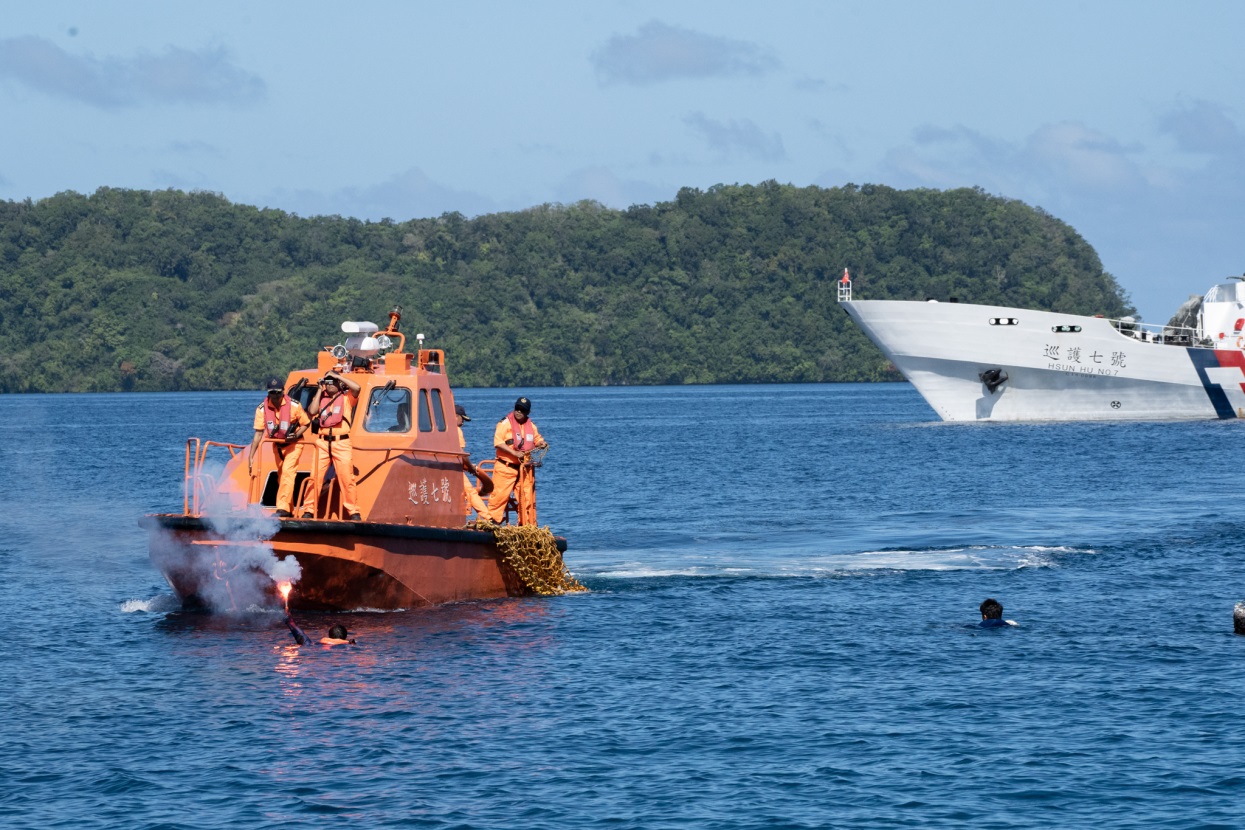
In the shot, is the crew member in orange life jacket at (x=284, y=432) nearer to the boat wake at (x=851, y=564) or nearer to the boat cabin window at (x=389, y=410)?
the boat cabin window at (x=389, y=410)

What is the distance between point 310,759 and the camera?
1664 centimetres

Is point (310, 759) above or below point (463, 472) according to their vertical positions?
below

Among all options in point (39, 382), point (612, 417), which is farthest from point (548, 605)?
point (39, 382)

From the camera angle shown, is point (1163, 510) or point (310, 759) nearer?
point (310, 759)

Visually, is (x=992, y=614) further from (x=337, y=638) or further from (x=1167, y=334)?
Answer: (x=1167, y=334)

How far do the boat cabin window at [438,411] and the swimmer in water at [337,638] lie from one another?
377 centimetres

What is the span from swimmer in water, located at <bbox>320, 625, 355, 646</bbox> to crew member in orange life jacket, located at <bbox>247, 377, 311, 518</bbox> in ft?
5.84

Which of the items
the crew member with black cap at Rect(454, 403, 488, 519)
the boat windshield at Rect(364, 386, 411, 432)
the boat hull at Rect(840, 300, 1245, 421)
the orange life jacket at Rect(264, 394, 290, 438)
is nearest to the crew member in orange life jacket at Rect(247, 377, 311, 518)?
the orange life jacket at Rect(264, 394, 290, 438)

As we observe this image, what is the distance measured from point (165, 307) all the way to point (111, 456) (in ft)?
426

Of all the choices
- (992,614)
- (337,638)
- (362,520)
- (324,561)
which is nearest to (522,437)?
(362,520)

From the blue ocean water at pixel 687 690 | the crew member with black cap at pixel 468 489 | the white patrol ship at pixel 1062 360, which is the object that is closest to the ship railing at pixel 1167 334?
the white patrol ship at pixel 1062 360

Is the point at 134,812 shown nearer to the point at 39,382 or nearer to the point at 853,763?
the point at 853,763

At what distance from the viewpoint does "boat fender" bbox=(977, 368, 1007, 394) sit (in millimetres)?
75875

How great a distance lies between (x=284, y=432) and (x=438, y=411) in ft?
8.87
